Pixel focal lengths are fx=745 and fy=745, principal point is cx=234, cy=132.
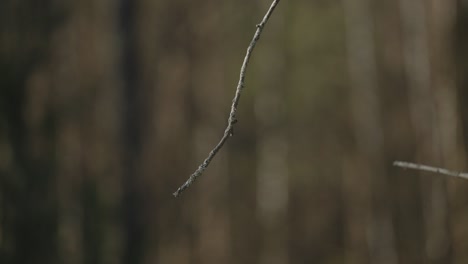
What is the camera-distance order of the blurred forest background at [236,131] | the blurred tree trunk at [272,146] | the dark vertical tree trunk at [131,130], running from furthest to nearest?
the dark vertical tree trunk at [131,130]
the blurred tree trunk at [272,146]
the blurred forest background at [236,131]

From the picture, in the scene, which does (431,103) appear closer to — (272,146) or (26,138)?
(272,146)

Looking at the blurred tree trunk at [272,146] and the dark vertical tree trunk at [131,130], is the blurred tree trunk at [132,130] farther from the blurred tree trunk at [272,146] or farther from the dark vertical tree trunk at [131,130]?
the blurred tree trunk at [272,146]

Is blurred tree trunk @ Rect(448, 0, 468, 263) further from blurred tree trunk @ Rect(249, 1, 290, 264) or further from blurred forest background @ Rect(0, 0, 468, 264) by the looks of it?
blurred tree trunk @ Rect(249, 1, 290, 264)

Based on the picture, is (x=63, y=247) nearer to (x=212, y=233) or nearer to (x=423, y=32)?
(x=212, y=233)

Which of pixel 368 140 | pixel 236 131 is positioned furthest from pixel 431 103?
pixel 236 131

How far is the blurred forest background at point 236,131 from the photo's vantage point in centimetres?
523

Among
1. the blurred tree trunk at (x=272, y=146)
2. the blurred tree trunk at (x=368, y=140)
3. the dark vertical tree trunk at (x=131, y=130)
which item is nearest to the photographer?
the blurred tree trunk at (x=368, y=140)

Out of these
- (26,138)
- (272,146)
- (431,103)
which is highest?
(431,103)

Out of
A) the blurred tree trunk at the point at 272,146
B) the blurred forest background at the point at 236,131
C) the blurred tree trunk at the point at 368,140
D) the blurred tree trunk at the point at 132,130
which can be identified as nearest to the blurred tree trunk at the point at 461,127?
the blurred forest background at the point at 236,131

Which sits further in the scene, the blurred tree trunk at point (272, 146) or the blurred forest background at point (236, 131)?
the blurred tree trunk at point (272, 146)

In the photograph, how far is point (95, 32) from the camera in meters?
6.02

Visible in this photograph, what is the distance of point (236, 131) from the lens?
589 centimetres

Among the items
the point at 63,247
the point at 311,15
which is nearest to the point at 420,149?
the point at 311,15

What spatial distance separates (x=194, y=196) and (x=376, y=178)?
145cm
